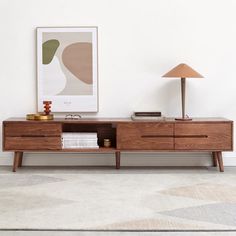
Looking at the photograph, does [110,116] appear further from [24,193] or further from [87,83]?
[24,193]

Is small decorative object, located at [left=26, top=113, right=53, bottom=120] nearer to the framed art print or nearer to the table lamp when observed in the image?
the framed art print

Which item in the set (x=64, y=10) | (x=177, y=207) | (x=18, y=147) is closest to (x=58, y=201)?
(x=177, y=207)

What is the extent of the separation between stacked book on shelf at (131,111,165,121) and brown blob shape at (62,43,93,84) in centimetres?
60

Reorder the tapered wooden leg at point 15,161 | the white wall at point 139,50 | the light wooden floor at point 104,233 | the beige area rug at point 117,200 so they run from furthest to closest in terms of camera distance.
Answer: the white wall at point 139,50
the tapered wooden leg at point 15,161
the beige area rug at point 117,200
the light wooden floor at point 104,233

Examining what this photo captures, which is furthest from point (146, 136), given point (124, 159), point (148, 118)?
point (124, 159)

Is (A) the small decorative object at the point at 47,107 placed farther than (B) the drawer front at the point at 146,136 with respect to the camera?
Yes

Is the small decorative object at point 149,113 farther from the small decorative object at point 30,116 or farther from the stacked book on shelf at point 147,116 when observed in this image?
the small decorative object at point 30,116

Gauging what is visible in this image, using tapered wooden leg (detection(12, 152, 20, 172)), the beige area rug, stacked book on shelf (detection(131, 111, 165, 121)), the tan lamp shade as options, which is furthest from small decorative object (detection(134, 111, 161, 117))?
tapered wooden leg (detection(12, 152, 20, 172))

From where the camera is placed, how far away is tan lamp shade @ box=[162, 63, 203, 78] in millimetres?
4809

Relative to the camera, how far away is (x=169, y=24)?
515cm

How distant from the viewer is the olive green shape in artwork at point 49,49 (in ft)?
16.9

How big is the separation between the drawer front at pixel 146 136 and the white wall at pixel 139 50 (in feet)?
1.28

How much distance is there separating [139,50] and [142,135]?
0.91 m

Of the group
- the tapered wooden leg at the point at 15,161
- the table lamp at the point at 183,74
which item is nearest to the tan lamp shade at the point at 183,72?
the table lamp at the point at 183,74
